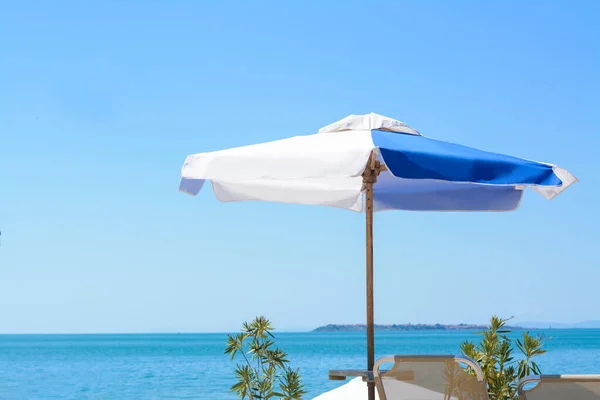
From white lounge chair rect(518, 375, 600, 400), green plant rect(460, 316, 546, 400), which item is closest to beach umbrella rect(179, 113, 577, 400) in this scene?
white lounge chair rect(518, 375, 600, 400)

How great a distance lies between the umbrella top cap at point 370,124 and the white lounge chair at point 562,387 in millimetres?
1380

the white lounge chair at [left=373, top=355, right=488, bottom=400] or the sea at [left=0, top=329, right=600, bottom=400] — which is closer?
the white lounge chair at [left=373, top=355, right=488, bottom=400]

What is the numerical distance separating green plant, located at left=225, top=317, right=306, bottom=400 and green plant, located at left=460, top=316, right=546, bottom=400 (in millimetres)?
1175

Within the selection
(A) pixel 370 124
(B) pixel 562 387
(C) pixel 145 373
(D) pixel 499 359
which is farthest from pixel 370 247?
(C) pixel 145 373

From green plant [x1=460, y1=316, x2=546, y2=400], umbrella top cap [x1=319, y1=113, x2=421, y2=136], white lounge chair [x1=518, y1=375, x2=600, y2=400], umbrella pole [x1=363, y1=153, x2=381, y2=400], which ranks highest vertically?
umbrella top cap [x1=319, y1=113, x2=421, y2=136]

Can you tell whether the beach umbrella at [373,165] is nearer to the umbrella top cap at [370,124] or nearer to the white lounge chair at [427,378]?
the umbrella top cap at [370,124]

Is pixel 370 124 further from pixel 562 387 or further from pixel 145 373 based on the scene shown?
pixel 145 373

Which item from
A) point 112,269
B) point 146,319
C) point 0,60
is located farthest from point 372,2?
point 146,319

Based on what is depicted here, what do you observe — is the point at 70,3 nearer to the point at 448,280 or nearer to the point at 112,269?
the point at 448,280

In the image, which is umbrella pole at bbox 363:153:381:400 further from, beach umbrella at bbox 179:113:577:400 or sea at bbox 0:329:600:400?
sea at bbox 0:329:600:400

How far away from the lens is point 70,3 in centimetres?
2220

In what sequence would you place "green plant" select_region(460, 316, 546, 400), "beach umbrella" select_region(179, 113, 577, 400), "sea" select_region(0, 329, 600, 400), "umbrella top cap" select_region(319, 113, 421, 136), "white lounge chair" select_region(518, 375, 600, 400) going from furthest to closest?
"sea" select_region(0, 329, 600, 400), "green plant" select_region(460, 316, 546, 400), "umbrella top cap" select_region(319, 113, 421, 136), "beach umbrella" select_region(179, 113, 577, 400), "white lounge chair" select_region(518, 375, 600, 400)

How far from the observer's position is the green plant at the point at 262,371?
502cm

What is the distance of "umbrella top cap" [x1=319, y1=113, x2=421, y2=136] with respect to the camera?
425 centimetres
